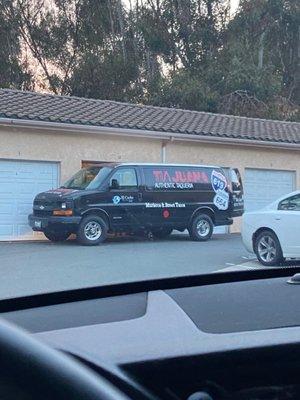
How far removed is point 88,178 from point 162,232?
106 inches

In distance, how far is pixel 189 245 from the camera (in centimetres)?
2133

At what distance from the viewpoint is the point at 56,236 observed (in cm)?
2141

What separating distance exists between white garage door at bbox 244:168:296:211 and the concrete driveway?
4.15 m

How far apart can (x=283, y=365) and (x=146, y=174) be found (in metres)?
19.1

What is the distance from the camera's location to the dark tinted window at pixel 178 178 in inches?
855

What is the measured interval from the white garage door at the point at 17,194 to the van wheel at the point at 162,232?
3222 mm

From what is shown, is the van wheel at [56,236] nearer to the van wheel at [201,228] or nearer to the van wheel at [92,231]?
the van wheel at [92,231]

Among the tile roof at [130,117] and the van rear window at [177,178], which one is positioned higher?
the tile roof at [130,117]

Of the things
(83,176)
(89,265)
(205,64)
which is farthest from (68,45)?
(89,265)

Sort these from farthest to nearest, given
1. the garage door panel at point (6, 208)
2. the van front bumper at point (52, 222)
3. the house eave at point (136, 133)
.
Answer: the house eave at point (136, 133)
the garage door panel at point (6, 208)
the van front bumper at point (52, 222)

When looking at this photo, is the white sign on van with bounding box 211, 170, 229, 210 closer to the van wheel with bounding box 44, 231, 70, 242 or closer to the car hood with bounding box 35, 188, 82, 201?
the car hood with bounding box 35, 188, 82, 201

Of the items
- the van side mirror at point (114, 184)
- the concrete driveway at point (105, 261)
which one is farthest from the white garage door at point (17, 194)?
the van side mirror at point (114, 184)

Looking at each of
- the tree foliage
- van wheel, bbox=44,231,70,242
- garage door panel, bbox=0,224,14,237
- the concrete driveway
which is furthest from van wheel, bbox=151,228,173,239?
the tree foliage

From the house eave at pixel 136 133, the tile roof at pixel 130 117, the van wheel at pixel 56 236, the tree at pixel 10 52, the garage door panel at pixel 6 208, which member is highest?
the tree at pixel 10 52
